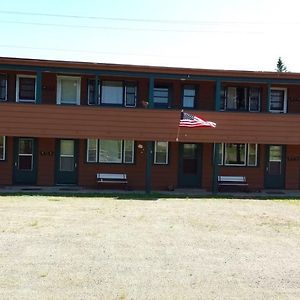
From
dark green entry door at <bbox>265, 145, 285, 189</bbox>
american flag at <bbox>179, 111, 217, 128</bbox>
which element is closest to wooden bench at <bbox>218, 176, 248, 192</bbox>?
dark green entry door at <bbox>265, 145, 285, 189</bbox>

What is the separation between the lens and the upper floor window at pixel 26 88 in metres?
20.9

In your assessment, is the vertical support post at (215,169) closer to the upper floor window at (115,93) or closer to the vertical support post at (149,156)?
the vertical support post at (149,156)

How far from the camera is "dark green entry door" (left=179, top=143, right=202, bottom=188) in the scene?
856 inches

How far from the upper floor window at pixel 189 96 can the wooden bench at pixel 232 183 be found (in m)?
3.62

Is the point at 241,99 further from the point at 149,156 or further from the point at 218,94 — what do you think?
the point at 149,156

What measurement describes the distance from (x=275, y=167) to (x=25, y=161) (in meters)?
11.5

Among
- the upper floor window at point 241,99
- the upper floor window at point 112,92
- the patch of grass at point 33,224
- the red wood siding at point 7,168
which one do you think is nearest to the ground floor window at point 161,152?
the upper floor window at point 112,92

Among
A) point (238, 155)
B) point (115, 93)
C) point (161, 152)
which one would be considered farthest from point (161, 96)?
point (238, 155)

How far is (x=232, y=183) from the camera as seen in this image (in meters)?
21.4

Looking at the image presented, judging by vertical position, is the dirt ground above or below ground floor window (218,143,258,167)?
below

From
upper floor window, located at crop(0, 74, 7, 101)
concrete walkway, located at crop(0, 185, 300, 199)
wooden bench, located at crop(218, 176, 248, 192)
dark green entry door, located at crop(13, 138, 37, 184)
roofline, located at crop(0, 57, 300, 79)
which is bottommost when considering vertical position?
concrete walkway, located at crop(0, 185, 300, 199)

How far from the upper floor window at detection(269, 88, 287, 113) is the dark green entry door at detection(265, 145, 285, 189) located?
1.76 m

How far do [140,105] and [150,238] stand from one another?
12.0 m

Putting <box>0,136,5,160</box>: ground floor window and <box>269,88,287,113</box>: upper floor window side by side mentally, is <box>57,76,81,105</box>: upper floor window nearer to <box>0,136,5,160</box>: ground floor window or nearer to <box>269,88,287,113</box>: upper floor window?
<box>0,136,5,160</box>: ground floor window
